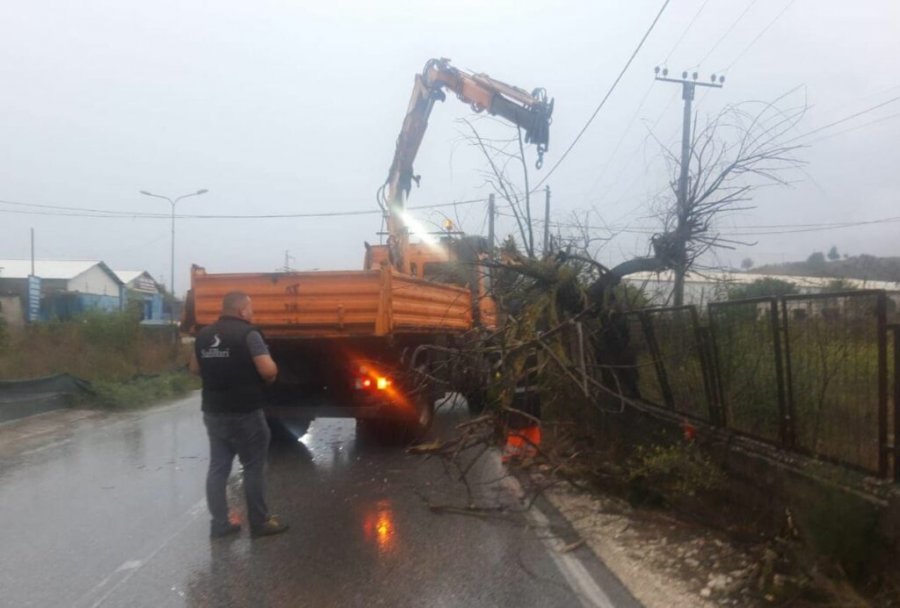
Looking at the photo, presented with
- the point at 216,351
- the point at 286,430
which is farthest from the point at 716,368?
the point at 286,430

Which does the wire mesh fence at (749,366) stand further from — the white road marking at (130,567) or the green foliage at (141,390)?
the green foliage at (141,390)

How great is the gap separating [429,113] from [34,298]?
34063mm

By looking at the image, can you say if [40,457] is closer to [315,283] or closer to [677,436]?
[315,283]

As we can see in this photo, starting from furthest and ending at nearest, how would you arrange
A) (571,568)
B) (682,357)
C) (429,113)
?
(429,113) < (682,357) < (571,568)

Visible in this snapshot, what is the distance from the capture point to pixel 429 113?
1700cm

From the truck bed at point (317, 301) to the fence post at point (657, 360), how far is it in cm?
291

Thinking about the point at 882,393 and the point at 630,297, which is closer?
the point at 882,393

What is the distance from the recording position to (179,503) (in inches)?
335

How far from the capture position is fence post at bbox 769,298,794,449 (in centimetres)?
679

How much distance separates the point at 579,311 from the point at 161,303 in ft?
193

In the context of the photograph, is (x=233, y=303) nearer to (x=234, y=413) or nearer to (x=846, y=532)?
(x=234, y=413)

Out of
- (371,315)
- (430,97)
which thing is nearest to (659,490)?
(371,315)

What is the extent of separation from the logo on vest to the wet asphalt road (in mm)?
1461

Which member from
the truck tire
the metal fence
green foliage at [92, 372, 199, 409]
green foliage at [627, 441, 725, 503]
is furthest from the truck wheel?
green foliage at [92, 372, 199, 409]
